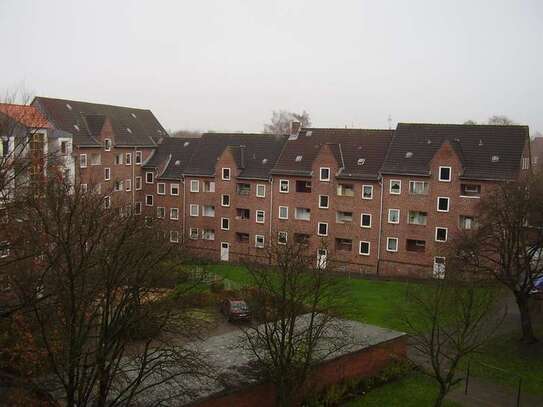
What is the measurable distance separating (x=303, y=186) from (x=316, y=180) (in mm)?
1590

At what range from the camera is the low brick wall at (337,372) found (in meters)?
19.0

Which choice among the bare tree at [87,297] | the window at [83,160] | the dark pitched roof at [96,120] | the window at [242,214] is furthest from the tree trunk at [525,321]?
the dark pitched roof at [96,120]

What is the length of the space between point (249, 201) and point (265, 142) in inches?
253

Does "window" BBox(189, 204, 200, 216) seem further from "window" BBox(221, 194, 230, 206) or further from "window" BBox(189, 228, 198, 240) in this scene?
"window" BBox(221, 194, 230, 206)

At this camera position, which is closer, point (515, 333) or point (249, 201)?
point (515, 333)

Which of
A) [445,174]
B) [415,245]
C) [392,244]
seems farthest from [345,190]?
[445,174]

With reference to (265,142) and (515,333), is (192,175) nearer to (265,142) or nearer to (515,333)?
(265,142)

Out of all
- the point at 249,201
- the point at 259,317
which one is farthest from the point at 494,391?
the point at 249,201

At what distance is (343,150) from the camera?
1928 inches

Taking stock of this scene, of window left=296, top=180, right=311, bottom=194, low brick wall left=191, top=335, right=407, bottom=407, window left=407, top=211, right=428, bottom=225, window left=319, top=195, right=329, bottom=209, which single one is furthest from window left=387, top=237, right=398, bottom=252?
low brick wall left=191, top=335, right=407, bottom=407

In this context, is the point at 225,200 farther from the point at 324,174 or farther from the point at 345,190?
the point at 345,190

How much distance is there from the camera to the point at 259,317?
71.7ft

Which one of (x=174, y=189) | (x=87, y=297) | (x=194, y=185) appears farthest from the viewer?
(x=174, y=189)

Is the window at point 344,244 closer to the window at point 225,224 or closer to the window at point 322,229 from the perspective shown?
the window at point 322,229
